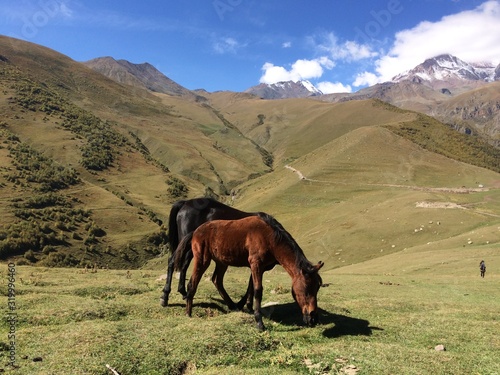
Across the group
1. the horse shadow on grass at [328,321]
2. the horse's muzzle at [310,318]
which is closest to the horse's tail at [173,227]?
the horse shadow on grass at [328,321]

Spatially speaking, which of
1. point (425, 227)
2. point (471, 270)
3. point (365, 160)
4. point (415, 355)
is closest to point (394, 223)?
point (425, 227)

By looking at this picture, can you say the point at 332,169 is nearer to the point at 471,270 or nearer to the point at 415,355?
the point at 471,270

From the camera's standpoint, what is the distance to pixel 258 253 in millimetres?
10289

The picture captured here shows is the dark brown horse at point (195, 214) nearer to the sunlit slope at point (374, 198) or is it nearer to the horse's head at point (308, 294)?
the horse's head at point (308, 294)

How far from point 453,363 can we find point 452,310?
6.88 metres

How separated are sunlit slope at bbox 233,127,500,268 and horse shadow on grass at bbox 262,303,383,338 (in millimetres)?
38198

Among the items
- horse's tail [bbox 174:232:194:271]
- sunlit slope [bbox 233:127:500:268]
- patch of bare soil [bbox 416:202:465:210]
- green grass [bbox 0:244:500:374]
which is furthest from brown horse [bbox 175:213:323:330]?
patch of bare soil [bbox 416:202:465:210]

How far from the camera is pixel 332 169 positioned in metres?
112

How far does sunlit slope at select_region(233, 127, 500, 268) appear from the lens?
53.0 meters

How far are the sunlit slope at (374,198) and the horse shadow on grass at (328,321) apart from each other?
38198 mm

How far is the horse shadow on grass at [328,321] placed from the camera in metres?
10.2

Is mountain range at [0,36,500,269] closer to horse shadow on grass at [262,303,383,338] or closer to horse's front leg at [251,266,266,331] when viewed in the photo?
horse shadow on grass at [262,303,383,338]

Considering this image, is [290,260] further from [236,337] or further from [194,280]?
[194,280]

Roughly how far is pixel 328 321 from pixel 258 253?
315cm
